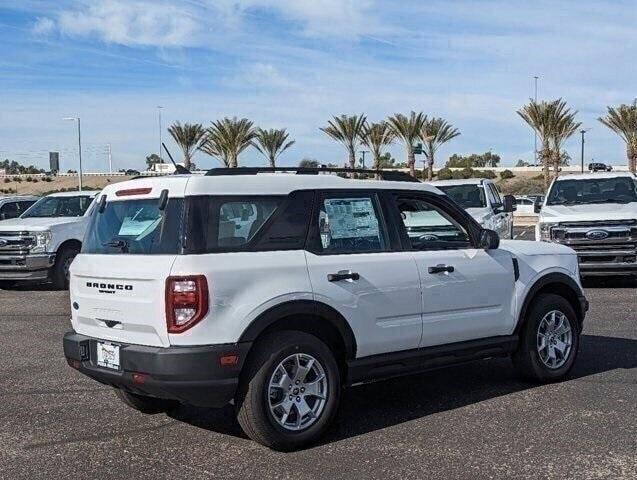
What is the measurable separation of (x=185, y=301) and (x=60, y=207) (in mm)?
12619

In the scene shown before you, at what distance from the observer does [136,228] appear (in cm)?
573

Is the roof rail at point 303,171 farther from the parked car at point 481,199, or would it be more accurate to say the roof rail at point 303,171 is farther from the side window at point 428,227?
the parked car at point 481,199

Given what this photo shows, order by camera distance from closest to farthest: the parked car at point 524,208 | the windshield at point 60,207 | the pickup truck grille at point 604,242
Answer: the pickup truck grille at point 604,242 < the windshield at point 60,207 < the parked car at point 524,208

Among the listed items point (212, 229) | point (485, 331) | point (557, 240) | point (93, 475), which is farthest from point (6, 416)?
point (557, 240)

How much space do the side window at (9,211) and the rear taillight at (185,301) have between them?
15.0m

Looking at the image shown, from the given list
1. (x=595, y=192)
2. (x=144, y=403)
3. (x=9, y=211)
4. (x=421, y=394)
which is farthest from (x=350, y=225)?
(x=9, y=211)

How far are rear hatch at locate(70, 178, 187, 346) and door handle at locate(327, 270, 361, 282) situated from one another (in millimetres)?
1111

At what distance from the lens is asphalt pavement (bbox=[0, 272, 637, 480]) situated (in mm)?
5176

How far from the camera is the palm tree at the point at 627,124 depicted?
45625 mm

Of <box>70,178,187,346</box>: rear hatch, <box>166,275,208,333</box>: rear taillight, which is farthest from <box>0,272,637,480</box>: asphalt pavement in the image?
<box>166,275,208,333</box>: rear taillight

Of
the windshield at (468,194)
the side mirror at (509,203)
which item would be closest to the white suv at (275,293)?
the side mirror at (509,203)

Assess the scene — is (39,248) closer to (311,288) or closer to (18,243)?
(18,243)

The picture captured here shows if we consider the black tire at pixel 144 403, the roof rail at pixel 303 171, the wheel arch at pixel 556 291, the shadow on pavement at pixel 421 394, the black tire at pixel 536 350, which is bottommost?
the shadow on pavement at pixel 421 394

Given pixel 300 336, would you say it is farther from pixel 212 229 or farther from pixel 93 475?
pixel 93 475
